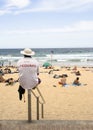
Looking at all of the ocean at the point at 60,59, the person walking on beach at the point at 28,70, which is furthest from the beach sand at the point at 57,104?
the ocean at the point at 60,59

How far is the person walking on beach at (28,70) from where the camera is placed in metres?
5.63

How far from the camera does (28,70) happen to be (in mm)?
5684

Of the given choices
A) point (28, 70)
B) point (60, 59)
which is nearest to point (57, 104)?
point (28, 70)

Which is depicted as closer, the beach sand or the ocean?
the beach sand

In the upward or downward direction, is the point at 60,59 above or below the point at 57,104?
below

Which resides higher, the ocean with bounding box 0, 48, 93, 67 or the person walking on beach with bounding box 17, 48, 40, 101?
the person walking on beach with bounding box 17, 48, 40, 101

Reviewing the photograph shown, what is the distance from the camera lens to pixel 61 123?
533 centimetres

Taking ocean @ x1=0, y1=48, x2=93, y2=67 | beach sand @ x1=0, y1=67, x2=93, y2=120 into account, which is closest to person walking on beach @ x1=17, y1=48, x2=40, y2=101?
beach sand @ x1=0, y1=67, x2=93, y2=120

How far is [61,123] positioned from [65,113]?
17.3ft

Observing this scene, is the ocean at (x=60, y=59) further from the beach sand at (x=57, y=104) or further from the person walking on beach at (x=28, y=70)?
the person walking on beach at (x=28, y=70)

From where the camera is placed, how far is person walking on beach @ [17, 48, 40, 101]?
5.63 metres

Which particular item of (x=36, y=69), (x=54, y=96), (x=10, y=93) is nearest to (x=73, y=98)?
(x=54, y=96)

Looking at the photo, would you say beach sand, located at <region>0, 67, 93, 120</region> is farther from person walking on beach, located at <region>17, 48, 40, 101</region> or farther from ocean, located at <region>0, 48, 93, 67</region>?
ocean, located at <region>0, 48, 93, 67</region>

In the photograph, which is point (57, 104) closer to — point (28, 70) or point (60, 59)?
point (28, 70)
